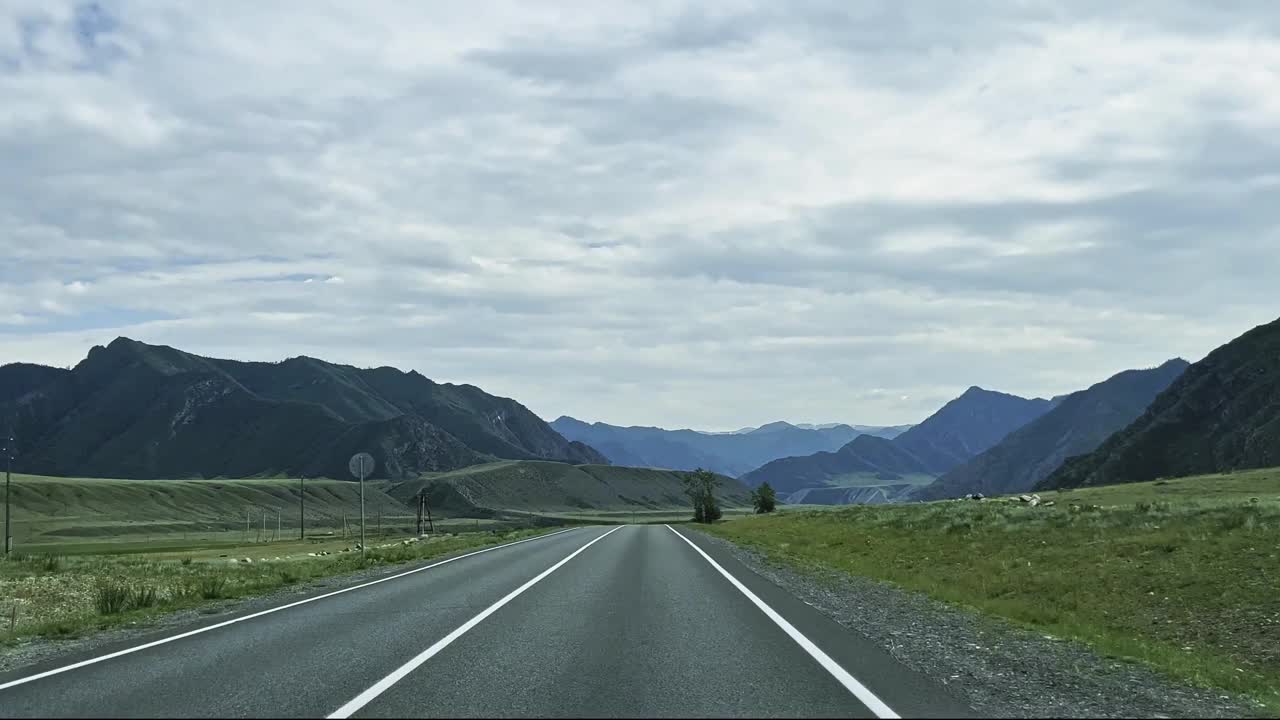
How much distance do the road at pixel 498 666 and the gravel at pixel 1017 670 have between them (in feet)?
Result: 1.34

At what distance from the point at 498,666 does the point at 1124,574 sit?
19121 millimetres

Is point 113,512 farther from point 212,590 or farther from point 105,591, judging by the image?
point 105,591

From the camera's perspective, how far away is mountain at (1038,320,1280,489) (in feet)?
450

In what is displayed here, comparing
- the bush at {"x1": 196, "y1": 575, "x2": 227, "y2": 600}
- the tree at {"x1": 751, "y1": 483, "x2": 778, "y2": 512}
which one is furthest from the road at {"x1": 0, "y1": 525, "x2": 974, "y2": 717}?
the tree at {"x1": 751, "y1": 483, "x2": 778, "y2": 512}

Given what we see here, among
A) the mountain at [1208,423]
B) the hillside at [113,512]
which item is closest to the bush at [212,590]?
the hillside at [113,512]

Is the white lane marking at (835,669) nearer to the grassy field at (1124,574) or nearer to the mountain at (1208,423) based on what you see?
the grassy field at (1124,574)

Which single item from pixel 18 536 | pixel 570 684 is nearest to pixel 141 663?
pixel 570 684

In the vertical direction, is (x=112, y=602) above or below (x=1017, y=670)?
below

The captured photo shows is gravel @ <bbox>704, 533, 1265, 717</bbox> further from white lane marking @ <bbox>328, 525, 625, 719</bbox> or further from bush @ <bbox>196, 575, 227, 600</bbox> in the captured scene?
bush @ <bbox>196, 575, 227, 600</bbox>

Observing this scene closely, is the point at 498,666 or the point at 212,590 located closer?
the point at 498,666

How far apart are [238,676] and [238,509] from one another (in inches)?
8071

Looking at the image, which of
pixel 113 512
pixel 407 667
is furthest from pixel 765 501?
pixel 407 667

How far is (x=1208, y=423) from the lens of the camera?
153 metres

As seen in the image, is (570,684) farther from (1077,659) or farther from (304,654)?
(1077,659)
